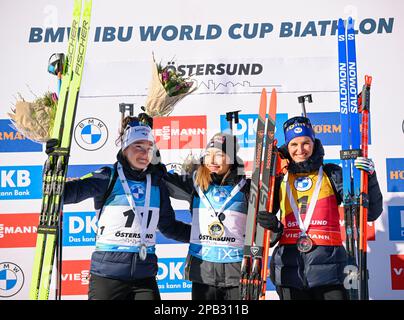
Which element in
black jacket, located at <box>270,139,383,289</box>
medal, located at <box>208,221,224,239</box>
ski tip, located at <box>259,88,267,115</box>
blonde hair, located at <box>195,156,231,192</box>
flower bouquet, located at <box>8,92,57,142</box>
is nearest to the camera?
black jacket, located at <box>270,139,383,289</box>

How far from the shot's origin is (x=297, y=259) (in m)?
4.13

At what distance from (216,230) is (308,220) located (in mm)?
681

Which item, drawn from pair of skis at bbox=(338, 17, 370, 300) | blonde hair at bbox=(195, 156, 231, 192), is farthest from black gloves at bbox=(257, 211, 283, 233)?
pair of skis at bbox=(338, 17, 370, 300)

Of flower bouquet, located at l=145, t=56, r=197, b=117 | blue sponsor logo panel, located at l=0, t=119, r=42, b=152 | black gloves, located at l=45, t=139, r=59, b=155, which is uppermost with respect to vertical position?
flower bouquet, located at l=145, t=56, r=197, b=117

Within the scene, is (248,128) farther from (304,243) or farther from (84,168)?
(84,168)

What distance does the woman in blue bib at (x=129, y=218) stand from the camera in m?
4.14

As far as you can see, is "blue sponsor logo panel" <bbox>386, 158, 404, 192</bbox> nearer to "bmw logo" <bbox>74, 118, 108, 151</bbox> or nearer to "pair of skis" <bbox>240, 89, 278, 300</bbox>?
"pair of skis" <bbox>240, 89, 278, 300</bbox>

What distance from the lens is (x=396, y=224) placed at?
5.01 meters

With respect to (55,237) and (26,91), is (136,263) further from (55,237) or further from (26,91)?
(26,91)

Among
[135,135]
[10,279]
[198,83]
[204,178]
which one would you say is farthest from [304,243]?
[10,279]

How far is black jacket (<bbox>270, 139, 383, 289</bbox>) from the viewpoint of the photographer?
4078mm

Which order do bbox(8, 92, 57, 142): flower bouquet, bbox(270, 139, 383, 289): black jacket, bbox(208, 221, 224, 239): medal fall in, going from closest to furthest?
bbox(270, 139, 383, 289): black jacket
bbox(208, 221, 224, 239): medal
bbox(8, 92, 57, 142): flower bouquet
